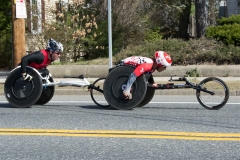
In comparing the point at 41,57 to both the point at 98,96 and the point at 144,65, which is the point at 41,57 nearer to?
the point at 98,96

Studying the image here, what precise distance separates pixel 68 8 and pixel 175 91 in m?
9.26

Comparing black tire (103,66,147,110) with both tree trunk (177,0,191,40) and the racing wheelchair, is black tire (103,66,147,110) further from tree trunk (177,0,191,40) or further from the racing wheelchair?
tree trunk (177,0,191,40)

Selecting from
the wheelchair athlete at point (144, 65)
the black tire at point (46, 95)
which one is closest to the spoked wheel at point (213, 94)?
the wheelchair athlete at point (144, 65)

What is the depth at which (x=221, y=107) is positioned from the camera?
10.7 metres

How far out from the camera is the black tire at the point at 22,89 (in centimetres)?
1072

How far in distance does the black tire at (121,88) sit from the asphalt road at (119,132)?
0.17 metres

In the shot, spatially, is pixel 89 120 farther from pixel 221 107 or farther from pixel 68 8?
pixel 68 8

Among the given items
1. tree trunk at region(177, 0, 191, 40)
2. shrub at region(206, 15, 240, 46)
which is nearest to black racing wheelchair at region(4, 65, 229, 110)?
shrub at region(206, 15, 240, 46)

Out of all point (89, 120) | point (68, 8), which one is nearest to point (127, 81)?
point (89, 120)

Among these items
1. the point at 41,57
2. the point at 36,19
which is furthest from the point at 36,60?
the point at 36,19

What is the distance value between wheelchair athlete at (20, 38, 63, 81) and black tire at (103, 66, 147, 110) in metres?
1.22

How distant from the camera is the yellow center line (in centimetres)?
784

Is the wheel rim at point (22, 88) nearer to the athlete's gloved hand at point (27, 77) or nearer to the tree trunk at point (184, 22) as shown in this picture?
the athlete's gloved hand at point (27, 77)

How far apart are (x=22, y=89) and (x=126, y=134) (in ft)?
11.2
